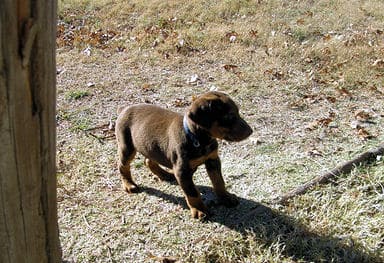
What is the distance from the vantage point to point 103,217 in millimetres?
4660

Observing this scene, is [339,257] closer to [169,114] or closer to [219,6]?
[169,114]

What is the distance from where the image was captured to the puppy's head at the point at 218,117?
13.4 feet

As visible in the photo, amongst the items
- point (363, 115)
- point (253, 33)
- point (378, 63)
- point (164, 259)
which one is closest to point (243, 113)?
point (363, 115)

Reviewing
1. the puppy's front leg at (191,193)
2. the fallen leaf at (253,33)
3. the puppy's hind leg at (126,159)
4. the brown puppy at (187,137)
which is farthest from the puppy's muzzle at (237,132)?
the fallen leaf at (253,33)

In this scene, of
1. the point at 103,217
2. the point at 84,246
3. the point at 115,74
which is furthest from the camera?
the point at 115,74

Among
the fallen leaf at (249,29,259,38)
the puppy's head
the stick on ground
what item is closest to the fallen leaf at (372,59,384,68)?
the fallen leaf at (249,29,259,38)

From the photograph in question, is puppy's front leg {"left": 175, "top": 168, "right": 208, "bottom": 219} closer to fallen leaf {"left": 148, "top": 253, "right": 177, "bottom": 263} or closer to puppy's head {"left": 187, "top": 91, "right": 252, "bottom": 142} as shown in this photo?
puppy's head {"left": 187, "top": 91, "right": 252, "bottom": 142}

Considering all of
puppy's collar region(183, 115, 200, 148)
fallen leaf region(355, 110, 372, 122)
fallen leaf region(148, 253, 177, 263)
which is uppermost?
puppy's collar region(183, 115, 200, 148)

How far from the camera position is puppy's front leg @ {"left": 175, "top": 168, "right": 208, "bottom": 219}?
4.27m

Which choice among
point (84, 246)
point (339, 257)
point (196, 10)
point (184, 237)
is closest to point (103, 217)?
point (84, 246)

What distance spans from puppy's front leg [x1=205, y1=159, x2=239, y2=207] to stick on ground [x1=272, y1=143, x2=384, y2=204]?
42 centimetres

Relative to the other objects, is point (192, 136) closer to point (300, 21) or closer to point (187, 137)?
point (187, 137)

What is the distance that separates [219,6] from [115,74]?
3.99 m

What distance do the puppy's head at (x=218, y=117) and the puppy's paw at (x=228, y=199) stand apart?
699 mm
